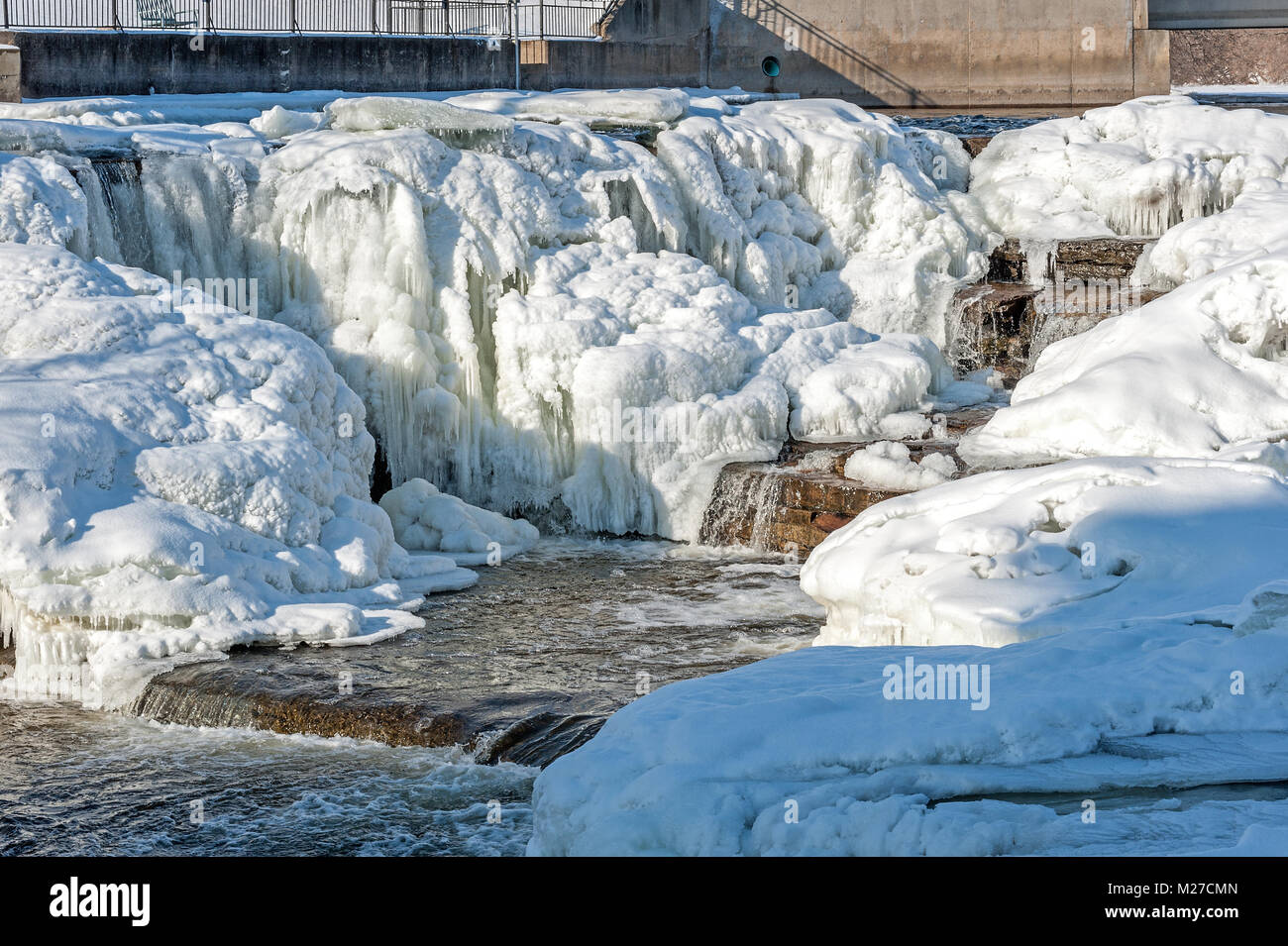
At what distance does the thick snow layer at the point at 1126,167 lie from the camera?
1614 centimetres

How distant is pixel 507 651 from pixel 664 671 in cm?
113

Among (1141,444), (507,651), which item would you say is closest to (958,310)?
(1141,444)

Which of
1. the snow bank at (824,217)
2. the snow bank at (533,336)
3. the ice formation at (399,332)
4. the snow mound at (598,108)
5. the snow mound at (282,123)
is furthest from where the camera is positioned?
the snow mound at (598,108)

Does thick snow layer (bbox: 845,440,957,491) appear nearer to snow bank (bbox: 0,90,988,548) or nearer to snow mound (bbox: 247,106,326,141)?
snow bank (bbox: 0,90,988,548)

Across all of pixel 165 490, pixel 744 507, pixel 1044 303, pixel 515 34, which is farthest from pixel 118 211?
pixel 515 34

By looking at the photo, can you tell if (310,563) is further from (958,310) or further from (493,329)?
(958,310)

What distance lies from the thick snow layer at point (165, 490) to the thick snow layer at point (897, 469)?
3.28m

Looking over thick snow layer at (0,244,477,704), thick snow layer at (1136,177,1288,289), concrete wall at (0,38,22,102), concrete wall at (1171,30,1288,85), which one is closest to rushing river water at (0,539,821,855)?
thick snow layer at (0,244,477,704)

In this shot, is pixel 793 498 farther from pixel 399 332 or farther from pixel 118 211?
pixel 118 211

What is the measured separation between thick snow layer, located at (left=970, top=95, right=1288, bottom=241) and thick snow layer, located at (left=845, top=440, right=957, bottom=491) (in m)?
5.40

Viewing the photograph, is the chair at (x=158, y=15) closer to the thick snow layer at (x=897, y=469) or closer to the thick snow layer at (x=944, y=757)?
the thick snow layer at (x=897, y=469)

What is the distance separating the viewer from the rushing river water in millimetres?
6348

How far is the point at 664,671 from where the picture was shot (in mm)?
8602

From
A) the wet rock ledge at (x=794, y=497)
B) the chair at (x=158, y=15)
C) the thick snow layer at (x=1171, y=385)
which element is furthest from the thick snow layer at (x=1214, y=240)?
the chair at (x=158, y=15)
